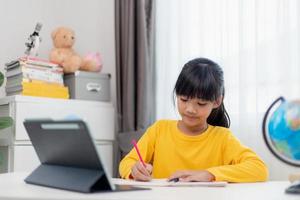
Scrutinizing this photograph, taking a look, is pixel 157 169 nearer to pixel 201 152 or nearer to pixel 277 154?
pixel 201 152

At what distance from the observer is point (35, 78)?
2.49 meters

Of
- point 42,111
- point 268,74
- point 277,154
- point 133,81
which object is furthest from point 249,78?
point 277,154

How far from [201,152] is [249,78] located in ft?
2.32

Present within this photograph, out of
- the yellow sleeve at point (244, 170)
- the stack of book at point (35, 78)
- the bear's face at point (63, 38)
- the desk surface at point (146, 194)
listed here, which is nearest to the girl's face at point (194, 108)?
the yellow sleeve at point (244, 170)

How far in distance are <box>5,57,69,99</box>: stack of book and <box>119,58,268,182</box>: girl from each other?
106 cm

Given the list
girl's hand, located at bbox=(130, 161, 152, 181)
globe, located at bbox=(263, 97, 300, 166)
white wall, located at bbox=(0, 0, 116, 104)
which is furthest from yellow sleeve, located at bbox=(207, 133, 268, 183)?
white wall, located at bbox=(0, 0, 116, 104)

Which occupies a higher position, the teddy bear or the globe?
the teddy bear

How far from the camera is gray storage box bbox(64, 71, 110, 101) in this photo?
2.64m

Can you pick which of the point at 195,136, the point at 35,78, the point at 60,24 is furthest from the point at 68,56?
the point at 195,136

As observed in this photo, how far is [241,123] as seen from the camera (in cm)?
215

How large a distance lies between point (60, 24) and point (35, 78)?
653mm

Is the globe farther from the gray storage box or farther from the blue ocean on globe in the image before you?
the gray storage box

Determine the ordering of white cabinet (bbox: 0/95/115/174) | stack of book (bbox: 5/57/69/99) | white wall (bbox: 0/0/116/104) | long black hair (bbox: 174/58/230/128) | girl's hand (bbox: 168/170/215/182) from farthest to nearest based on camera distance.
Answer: white wall (bbox: 0/0/116/104), stack of book (bbox: 5/57/69/99), white cabinet (bbox: 0/95/115/174), long black hair (bbox: 174/58/230/128), girl's hand (bbox: 168/170/215/182)

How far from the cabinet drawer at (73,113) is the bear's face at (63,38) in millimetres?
386
